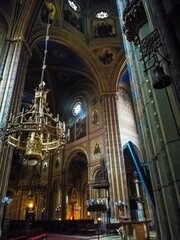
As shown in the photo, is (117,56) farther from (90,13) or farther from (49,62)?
(49,62)

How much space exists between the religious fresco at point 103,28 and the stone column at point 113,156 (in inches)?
237

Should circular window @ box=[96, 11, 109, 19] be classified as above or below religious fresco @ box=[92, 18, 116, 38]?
above

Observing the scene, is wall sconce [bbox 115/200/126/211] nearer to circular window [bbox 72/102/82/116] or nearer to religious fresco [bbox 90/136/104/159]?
religious fresco [bbox 90/136/104/159]

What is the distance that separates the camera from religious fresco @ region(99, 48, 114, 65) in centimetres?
1756

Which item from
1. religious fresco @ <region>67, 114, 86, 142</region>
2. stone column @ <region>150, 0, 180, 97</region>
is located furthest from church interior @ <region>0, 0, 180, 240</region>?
religious fresco @ <region>67, 114, 86, 142</region>

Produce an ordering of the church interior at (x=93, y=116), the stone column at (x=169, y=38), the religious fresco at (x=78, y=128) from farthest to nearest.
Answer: the religious fresco at (x=78, y=128), the church interior at (x=93, y=116), the stone column at (x=169, y=38)

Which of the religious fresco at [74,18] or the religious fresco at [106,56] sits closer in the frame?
the religious fresco at [74,18]

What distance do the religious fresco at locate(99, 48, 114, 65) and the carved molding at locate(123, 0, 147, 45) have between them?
13.3m

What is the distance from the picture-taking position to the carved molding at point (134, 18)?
4.36 meters

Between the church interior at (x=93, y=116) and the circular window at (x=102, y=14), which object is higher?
the circular window at (x=102, y=14)

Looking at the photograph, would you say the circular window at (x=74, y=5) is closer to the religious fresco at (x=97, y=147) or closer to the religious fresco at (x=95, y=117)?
the religious fresco at (x=95, y=117)

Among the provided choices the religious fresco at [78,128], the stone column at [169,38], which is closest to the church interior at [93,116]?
the stone column at [169,38]

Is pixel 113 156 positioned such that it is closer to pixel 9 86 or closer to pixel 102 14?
pixel 9 86

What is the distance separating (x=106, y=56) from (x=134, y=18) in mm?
13720
